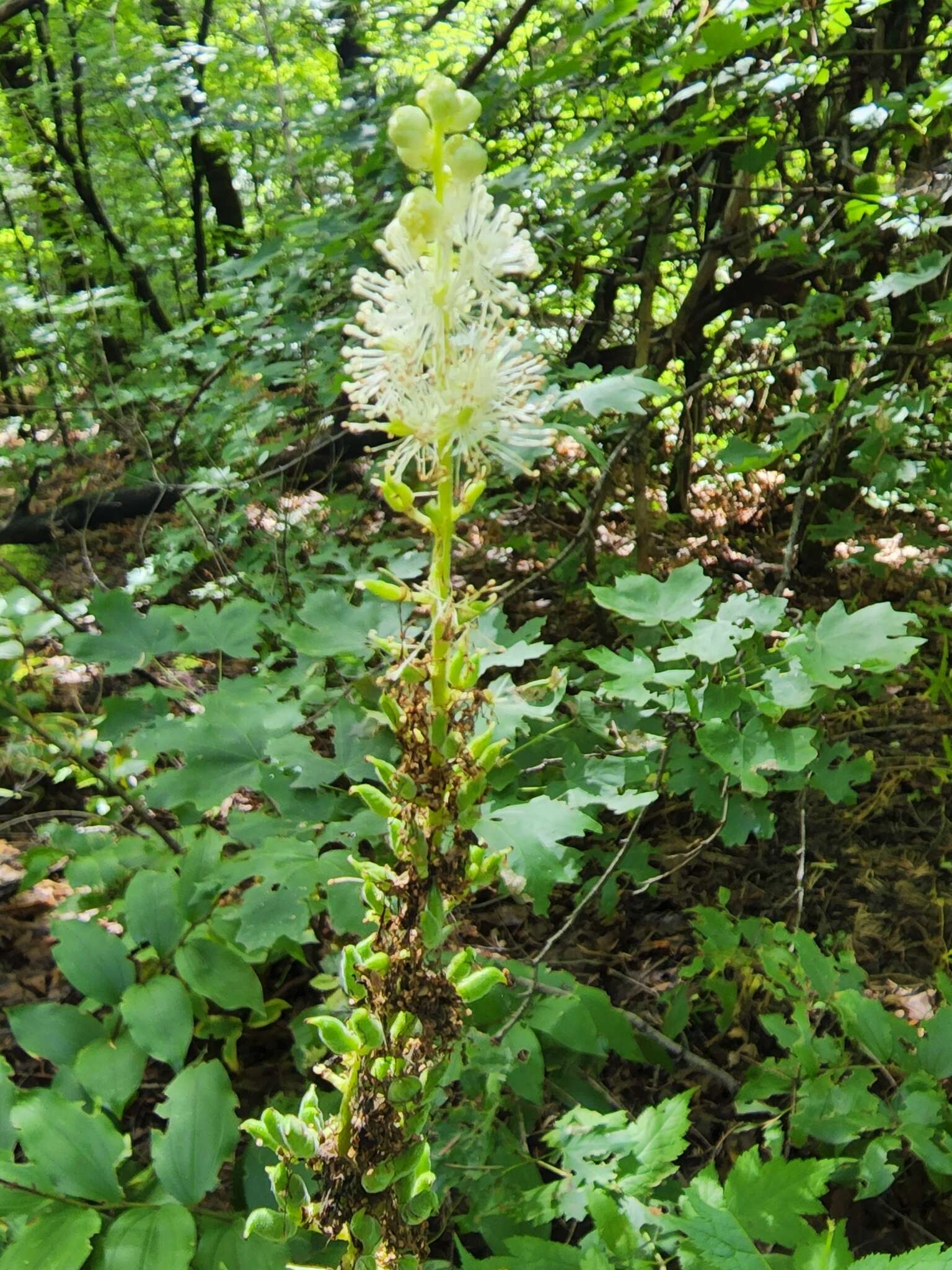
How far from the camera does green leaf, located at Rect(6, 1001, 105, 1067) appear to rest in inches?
→ 62.0

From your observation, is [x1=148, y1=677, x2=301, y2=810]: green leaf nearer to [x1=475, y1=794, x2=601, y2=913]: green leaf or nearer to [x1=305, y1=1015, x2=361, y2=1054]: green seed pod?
[x1=475, y1=794, x2=601, y2=913]: green leaf

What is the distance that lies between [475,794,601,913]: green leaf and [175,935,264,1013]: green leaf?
1.99 ft

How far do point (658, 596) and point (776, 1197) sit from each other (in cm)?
113

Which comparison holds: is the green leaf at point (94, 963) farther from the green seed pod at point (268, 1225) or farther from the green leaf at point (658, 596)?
the green leaf at point (658, 596)

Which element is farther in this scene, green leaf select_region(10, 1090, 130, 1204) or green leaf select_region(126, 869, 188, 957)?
green leaf select_region(126, 869, 188, 957)

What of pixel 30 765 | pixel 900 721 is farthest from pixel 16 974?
pixel 900 721

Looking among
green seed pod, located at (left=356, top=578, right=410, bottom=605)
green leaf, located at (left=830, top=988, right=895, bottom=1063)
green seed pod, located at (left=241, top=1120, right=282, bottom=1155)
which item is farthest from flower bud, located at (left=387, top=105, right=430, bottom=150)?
green leaf, located at (left=830, top=988, right=895, bottom=1063)

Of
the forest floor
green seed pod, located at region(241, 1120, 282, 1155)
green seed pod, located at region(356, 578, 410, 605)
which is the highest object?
green seed pod, located at region(356, 578, 410, 605)

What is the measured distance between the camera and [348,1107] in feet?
3.22

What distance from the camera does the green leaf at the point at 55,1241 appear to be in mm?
1231

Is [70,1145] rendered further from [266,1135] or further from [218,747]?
[218,747]

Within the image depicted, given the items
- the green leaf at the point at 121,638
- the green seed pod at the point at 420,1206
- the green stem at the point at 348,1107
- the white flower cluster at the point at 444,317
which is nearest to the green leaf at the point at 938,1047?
the green seed pod at the point at 420,1206

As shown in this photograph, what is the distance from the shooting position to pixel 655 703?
1.94 metres

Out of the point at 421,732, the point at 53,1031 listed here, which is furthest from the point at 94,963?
the point at 421,732
